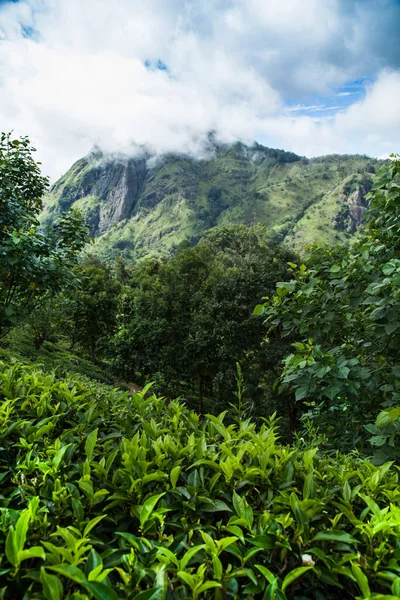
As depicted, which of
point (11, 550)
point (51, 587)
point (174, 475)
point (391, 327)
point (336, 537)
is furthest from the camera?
point (391, 327)

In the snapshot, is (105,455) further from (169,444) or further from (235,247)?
(235,247)

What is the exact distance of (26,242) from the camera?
13.2 ft

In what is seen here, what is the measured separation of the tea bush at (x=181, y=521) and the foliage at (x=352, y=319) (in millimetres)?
1254

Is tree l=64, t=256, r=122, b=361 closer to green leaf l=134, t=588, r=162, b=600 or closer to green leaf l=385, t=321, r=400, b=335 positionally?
green leaf l=385, t=321, r=400, b=335

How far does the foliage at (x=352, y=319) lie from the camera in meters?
3.05

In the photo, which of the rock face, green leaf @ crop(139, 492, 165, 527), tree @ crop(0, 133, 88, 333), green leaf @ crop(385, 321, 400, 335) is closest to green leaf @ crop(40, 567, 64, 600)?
green leaf @ crop(139, 492, 165, 527)

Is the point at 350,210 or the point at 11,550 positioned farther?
the point at 350,210

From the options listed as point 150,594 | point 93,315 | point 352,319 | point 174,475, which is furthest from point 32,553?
point 93,315

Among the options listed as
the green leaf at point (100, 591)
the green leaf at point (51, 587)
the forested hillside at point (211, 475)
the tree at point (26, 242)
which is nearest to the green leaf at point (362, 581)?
the forested hillside at point (211, 475)

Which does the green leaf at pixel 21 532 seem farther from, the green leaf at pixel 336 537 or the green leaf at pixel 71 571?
the green leaf at pixel 336 537

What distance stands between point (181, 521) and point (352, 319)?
2966 mm

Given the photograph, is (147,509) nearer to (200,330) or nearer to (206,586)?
(206,586)

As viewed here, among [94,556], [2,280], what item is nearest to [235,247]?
[2,280]

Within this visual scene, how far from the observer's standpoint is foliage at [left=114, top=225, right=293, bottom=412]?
16.3 m
